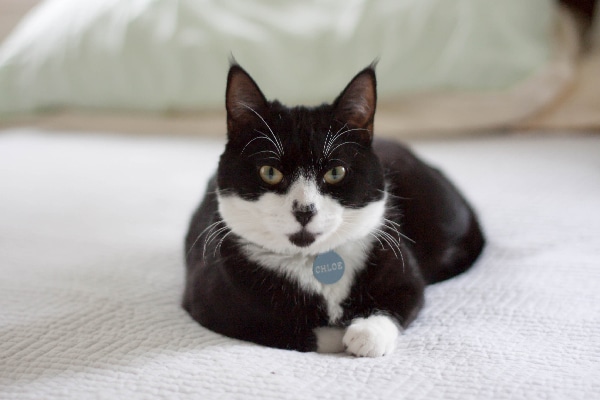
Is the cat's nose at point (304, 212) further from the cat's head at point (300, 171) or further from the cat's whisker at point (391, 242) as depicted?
the cat's whisker at point (391, 242)

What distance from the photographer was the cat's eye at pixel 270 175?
104 centimetres

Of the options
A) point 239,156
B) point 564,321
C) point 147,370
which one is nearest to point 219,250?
point 239,156

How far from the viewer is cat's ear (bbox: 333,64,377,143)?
3.63ft

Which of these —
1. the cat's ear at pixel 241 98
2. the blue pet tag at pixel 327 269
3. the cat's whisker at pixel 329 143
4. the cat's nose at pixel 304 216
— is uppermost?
the cat's ear at pixel 241 98

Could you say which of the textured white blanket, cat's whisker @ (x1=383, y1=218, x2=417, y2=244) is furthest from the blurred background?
cat's whisker @ (x1=383, y1=218, x2=417, y2=244)

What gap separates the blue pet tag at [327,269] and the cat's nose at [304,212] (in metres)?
0.13

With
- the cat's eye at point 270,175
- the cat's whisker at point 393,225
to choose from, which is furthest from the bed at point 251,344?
the cat's eye at point 270,175

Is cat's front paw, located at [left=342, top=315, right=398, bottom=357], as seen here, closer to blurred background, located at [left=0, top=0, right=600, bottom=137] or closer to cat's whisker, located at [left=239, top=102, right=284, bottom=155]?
cat's whisker, located at [left=239, top=102, right=284, bottom=155]

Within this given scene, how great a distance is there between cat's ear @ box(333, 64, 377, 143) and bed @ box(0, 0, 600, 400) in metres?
0.35

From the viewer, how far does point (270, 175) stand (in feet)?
3.45

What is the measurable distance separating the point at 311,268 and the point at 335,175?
0.55 feet

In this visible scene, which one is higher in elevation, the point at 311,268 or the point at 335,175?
the point at 335,175

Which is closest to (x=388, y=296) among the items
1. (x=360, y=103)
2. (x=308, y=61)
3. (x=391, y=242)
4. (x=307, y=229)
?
(x=391, y=242)

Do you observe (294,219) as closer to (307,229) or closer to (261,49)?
(307,229)
